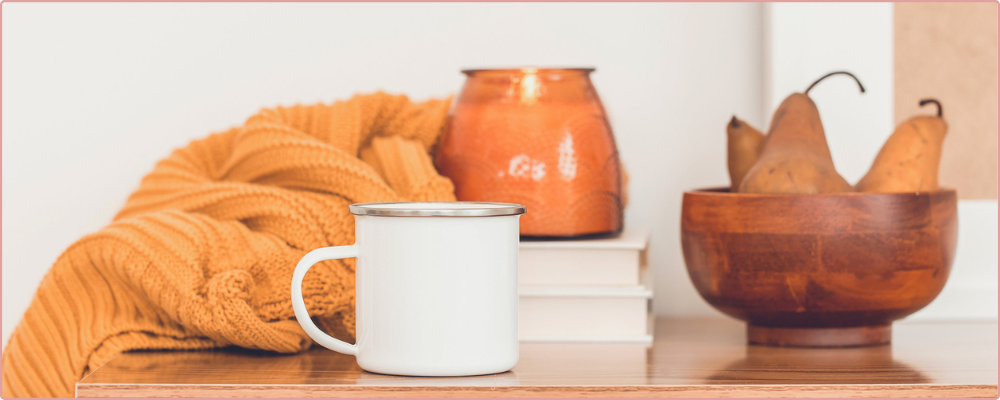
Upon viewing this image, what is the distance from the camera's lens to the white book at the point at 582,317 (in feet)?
2.03

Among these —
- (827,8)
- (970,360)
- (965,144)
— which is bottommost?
(970,360)

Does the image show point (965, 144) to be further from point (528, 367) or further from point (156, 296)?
point (156, 296)

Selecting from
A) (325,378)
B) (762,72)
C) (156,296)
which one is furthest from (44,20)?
(762,72)

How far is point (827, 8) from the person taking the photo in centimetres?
77

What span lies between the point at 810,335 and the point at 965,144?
0.32 metres

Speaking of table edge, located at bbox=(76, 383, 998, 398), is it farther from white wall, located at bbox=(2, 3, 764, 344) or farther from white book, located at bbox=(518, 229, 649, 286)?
white wall, located at bbox=(2, 3, 764, 344)

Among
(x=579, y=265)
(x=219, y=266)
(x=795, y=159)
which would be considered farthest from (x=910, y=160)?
(x=219, y=266)

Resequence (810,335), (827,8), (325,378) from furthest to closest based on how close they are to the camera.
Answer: (827,8), (810,335), (325,378)

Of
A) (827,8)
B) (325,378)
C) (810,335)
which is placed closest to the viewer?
(325,378)

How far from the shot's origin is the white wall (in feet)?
2.68

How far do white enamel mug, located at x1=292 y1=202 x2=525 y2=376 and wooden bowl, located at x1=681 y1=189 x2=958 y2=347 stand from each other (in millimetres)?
175

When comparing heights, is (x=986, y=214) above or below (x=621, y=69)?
below

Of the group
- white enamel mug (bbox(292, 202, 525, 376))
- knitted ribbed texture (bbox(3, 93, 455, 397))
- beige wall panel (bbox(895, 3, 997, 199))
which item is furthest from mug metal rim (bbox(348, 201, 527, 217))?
beige wall panel (bbox(895, 3, 997, 199))

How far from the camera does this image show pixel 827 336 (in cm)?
60
